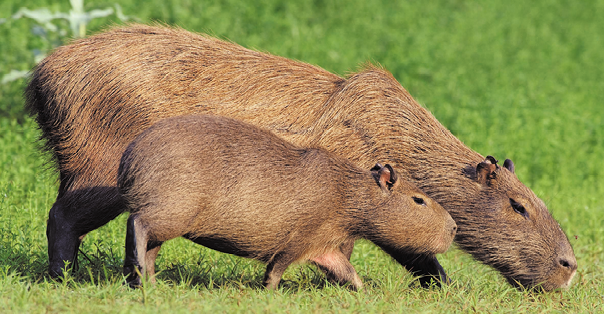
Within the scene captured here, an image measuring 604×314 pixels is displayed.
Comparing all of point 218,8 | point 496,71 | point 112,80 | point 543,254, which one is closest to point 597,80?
point 496,71

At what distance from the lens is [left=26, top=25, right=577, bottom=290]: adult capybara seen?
16.2 ft

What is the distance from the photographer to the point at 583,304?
16.3 ft

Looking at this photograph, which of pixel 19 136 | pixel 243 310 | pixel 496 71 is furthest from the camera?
pixel 496 71

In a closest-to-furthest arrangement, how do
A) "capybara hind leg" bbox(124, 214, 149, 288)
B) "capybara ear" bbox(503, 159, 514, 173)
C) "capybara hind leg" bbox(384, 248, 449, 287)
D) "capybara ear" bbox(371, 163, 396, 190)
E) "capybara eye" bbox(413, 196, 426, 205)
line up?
"capybara hind leg" bbox(124, 214, 149, 288) → "capybara ear" bbox(371, 163, 396, 190) → "capybara eye" bbox(413, 196, 426, 205) → "capybara hind leg" bbox(384, 248, 449, 287) → "capybara ear" bbox(503, 159, 514, 173)

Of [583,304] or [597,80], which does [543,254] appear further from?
[597,80]

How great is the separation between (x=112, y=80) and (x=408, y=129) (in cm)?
203

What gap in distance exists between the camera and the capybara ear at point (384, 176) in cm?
477

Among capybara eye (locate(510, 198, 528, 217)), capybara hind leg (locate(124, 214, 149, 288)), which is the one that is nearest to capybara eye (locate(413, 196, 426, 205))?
capybara eye (locate(510, 198, 528, 217))

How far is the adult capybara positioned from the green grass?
0.31m

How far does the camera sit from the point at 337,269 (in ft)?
16.2

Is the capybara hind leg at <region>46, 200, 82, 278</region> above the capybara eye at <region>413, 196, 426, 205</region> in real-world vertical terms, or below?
below

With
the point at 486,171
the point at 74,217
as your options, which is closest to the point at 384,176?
the point at 486,171

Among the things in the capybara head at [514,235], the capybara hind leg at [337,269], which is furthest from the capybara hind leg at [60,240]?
the capybara head at [514,235]

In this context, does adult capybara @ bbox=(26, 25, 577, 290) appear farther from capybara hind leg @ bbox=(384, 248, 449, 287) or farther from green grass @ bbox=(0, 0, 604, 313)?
green grass @ bbox=(0, 0, 604, 313)
